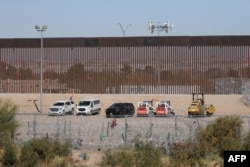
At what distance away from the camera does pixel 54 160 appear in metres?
20.8

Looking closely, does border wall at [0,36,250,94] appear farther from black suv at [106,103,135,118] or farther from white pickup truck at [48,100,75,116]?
black suv at [106,103,135,118]

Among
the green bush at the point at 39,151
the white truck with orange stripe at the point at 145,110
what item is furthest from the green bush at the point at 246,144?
the white truck with orange stripe at the point at 145,110

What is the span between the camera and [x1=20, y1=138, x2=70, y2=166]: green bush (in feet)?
70.6

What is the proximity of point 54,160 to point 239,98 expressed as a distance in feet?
179

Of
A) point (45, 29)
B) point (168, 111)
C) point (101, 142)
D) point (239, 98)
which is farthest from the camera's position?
point (239, 98)

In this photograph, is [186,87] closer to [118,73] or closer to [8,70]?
[118,73]

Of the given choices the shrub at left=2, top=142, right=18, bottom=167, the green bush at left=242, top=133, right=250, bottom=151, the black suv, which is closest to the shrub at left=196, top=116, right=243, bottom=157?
the green bush at left=242, top=133, right=250, bottom=151

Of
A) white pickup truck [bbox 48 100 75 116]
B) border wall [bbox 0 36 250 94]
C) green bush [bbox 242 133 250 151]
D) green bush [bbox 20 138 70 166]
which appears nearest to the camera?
green bush [bbox 242 133 250 151]

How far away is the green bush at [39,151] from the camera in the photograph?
21516 mm

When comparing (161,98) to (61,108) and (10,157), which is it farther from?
(10,157)

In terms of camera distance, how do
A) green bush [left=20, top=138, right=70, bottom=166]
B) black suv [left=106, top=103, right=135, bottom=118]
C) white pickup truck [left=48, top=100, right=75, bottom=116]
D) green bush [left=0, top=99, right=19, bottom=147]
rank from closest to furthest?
green bush [left=20, top=138, right=70, bottom=166] < green bush [left=0, top=99, right=19, bottom=147] < black suv [left=106, top=103, right=135, bottom=118] < white pickup truck [left=48, top=100, right=75, bottom=116]

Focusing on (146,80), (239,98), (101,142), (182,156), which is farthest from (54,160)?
(146,80)

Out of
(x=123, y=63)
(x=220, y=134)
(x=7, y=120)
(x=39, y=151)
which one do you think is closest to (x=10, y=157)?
(x=39, y=151)

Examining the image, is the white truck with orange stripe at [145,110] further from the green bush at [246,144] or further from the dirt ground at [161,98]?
the green bush at [246,144]
